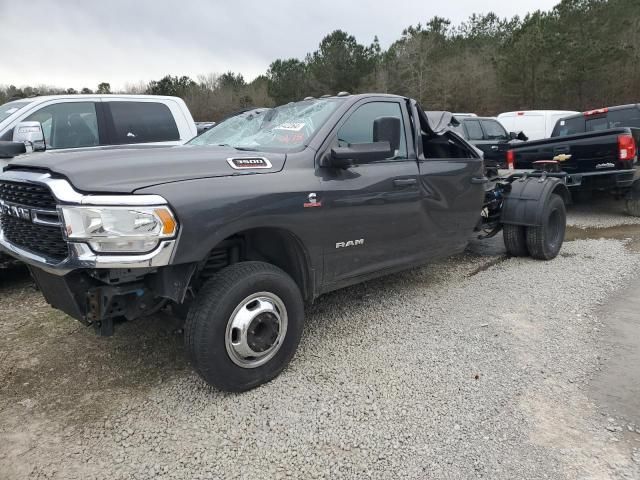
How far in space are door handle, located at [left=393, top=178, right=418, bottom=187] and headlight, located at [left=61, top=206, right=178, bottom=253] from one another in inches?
83.2

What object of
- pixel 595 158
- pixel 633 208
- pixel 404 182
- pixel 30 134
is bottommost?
pixel 633 208

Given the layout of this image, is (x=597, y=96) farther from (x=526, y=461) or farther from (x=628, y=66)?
(x=526, y=461)

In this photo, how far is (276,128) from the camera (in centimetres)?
388

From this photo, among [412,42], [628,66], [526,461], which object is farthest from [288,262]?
[412,42]

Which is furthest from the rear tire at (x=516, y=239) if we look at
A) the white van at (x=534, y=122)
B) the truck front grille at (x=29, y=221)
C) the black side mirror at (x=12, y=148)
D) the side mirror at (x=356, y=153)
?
the white van at (x=534, y=122)

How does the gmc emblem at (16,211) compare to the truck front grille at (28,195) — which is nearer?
the truck front grille at (28,195)

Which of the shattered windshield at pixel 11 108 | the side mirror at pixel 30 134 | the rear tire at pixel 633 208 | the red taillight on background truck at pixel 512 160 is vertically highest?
the shattered windshield at pixel 11 108

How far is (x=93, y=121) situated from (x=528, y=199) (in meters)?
5.58

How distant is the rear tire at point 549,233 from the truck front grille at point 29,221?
526cm

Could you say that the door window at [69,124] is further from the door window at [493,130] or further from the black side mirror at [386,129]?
the door window at [493,130]

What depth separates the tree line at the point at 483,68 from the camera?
29219 mm

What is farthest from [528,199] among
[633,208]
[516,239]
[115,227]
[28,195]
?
[28,195]

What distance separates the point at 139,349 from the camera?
3797 millimetres

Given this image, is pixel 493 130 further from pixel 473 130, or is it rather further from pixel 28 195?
pixel 28 195
